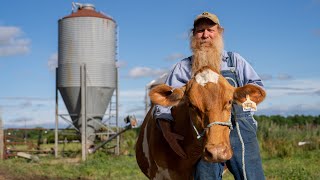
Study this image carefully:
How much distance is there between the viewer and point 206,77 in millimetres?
3352

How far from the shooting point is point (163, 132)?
12.6 ft

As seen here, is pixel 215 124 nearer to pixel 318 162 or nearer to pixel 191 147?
pixel 191 147

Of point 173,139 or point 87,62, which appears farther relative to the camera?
point 87,62

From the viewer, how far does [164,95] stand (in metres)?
3.56

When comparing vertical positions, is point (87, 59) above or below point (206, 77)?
above

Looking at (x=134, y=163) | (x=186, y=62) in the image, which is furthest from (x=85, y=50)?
(x=186, y=62)

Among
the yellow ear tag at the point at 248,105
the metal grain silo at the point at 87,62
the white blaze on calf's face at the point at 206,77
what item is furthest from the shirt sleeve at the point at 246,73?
the metal grain silo at the point at 87,62

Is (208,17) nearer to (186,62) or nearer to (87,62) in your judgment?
(186,62)

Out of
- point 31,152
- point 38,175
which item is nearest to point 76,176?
point 38,175

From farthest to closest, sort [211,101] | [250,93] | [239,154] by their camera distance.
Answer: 1. [239,154]
2. [250,93]
3. [211,101]

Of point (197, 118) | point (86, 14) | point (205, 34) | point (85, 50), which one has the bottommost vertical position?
point (197, 118)

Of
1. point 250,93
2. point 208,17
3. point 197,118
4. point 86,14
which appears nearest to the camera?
point 197,118

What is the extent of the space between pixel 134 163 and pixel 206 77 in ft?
32.2

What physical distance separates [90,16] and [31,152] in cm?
548
